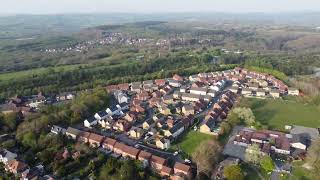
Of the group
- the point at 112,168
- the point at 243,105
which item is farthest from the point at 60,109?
the point at 243,105

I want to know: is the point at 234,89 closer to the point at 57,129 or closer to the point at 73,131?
the point at 73,131

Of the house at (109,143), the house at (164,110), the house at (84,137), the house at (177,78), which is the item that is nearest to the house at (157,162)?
the house at (109,143)

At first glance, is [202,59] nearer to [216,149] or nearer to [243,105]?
[243,105]

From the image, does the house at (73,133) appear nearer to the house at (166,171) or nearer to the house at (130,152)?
the house at (130,152)

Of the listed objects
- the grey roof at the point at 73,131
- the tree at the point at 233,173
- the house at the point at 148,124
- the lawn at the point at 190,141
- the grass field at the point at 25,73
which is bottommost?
the grass field at the point at 25,73

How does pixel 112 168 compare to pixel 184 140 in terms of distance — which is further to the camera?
pixel 184 140
